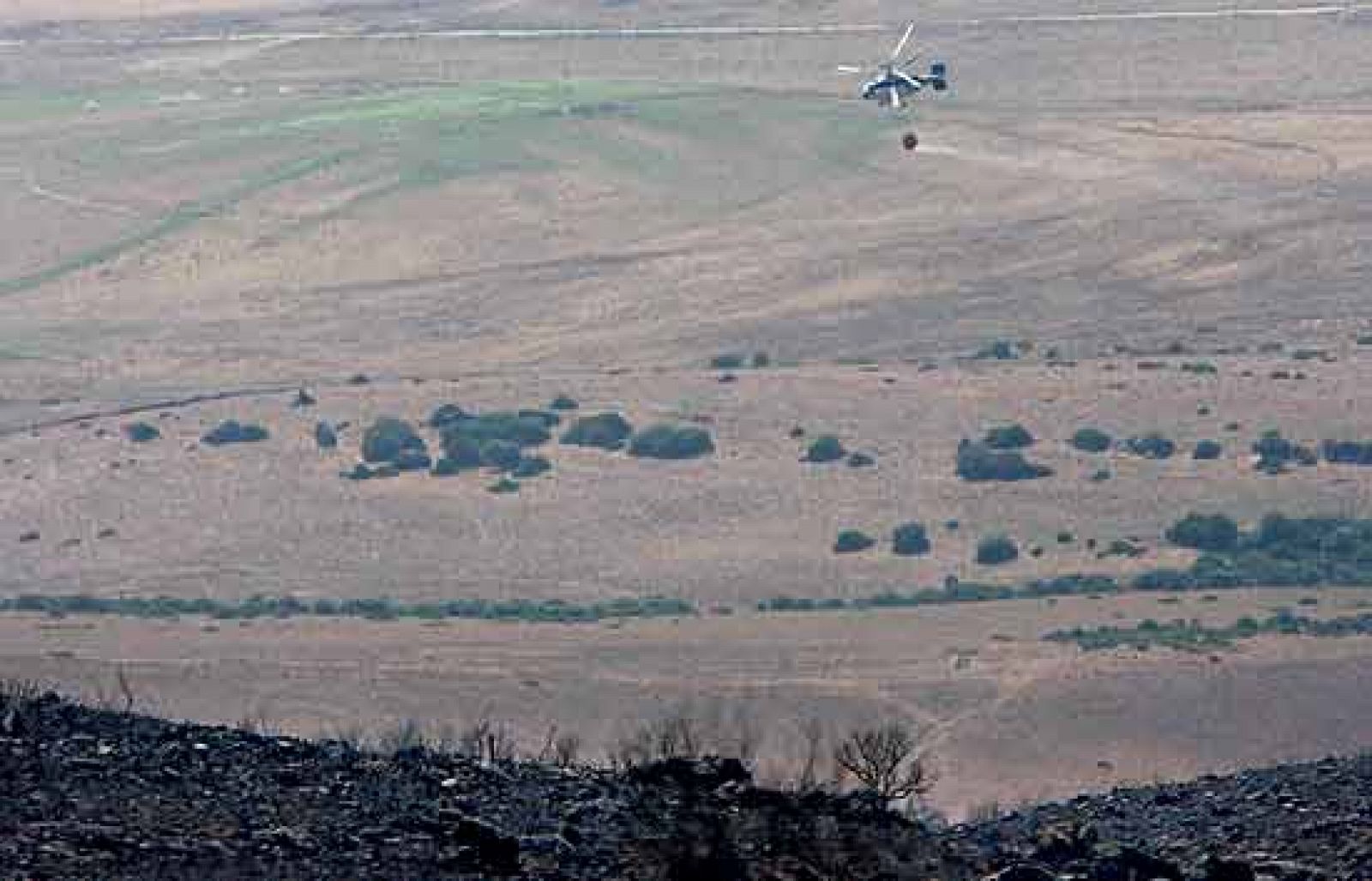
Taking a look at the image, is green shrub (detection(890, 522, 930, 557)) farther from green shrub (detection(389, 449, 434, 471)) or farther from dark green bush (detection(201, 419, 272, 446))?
dark green bush (detection(201, 419, 272, 446))

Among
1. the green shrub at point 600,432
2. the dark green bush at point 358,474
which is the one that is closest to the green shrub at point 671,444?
the green shrub at point 600,432

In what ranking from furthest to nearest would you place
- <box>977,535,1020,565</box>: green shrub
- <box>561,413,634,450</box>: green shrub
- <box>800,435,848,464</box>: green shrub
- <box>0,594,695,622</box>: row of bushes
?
<box>561,413,634,450</box>: green shrub, <box>800,435,848,464</box>: green shrub, <box>977,535,1020,565</box>: green shrub, <box>0,594,695,622</box>: row of bushes

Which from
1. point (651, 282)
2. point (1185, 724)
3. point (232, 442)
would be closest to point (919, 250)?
point (651, 282)

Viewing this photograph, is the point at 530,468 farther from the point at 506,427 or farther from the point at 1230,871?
the point at 1230,871

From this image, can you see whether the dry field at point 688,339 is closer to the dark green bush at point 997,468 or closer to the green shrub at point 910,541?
the green shrub at point 910,541

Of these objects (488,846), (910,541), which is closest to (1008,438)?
(910,541)

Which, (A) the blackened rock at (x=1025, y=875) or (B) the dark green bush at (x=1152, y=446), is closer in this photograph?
(A) the blackened rock at (x=1025, y=875)

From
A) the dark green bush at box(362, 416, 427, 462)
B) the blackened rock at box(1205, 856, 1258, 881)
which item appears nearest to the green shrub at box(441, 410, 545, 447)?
the dark green bush at box(362, 416, 427, 462)
